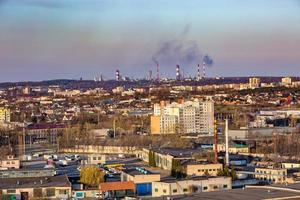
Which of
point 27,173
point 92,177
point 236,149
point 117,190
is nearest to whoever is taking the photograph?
point 117,190

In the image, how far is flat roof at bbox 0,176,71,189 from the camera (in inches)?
266

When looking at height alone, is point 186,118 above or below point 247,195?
above

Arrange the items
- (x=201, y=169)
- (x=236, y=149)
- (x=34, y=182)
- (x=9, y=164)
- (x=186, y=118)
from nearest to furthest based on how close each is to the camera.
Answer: (x=34, y=182)
(x=201, y=169)
(x=9, y=164)
(x=236, y=149)
(x=186, y=118)

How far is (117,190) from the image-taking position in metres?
6.53

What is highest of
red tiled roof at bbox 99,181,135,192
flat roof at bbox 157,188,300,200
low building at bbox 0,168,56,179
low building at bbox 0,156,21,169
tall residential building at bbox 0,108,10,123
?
tall residential building at bbox 0,108,10,123

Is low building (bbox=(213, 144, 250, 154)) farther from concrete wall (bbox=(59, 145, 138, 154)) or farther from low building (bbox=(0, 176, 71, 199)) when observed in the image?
low building (bbox=(0, 176, 71, 199))

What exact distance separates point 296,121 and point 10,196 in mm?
9565

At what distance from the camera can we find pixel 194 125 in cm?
1495

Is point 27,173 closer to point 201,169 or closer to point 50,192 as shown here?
point 50,192

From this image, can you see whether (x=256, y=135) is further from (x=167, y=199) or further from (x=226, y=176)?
(x=167, y=199)

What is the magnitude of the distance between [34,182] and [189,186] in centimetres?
159

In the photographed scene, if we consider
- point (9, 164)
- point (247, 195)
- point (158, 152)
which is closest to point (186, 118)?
point (158, 152)

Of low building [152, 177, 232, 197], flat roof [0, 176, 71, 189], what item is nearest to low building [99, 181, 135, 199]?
low building [152, 177, 232, 197]

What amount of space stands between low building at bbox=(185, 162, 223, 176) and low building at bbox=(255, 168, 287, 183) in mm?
426
